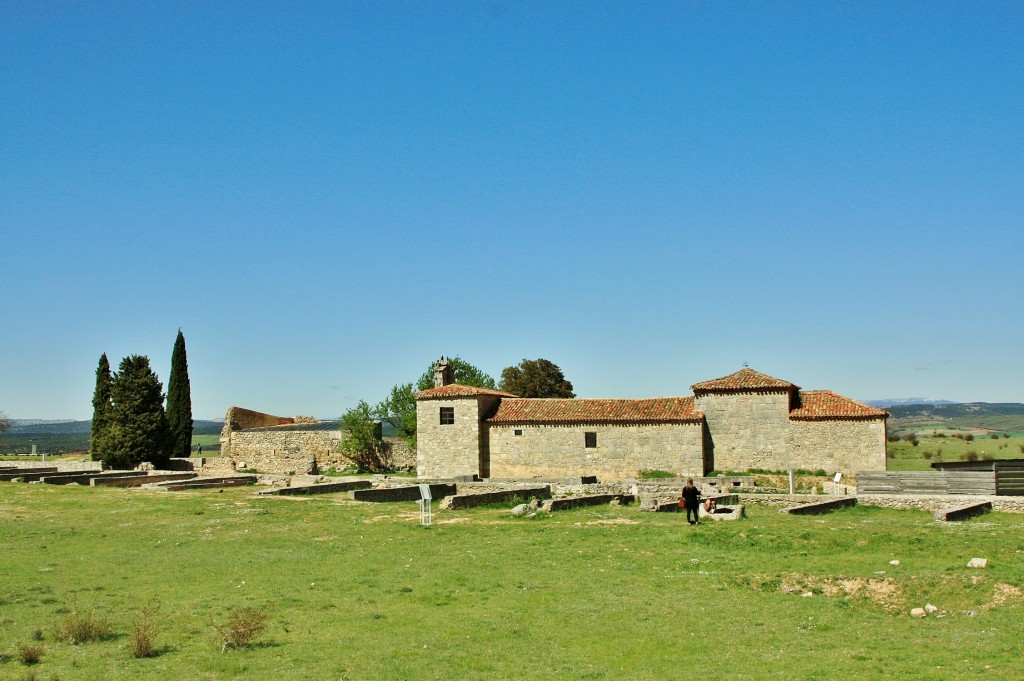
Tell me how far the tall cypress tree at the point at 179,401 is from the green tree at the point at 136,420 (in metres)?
8.02

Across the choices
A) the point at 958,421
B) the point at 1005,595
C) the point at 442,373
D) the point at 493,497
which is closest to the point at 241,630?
the point at 1005,595

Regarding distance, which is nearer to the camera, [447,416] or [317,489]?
[317,489]

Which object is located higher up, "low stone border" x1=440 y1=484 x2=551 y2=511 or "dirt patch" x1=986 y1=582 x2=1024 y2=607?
"dirt patch" x1=986 y1=582 x2=1024 y2=607

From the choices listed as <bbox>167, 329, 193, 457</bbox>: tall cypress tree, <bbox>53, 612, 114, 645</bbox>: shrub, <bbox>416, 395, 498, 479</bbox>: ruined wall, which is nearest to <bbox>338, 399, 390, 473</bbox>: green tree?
<bbox>416, 395, 498, 479</bbox>: ruined wall

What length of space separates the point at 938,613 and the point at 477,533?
38.0 feet

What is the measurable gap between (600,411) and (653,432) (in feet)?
9.60

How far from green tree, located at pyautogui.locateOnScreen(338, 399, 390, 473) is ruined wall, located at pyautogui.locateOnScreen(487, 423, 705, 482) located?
10.2m

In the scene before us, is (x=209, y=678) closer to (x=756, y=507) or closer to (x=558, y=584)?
(x=558, y=584)

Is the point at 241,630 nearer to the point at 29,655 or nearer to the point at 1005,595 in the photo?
the point at 29,655

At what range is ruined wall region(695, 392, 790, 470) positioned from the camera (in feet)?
129

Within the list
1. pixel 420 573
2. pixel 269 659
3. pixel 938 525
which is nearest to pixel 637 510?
pixel 938 525

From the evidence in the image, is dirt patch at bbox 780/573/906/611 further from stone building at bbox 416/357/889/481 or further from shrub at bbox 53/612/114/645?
stone building at bbox 416/357/889/481

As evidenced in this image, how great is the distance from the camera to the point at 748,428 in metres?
39.9

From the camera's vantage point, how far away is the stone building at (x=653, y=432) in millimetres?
38344
